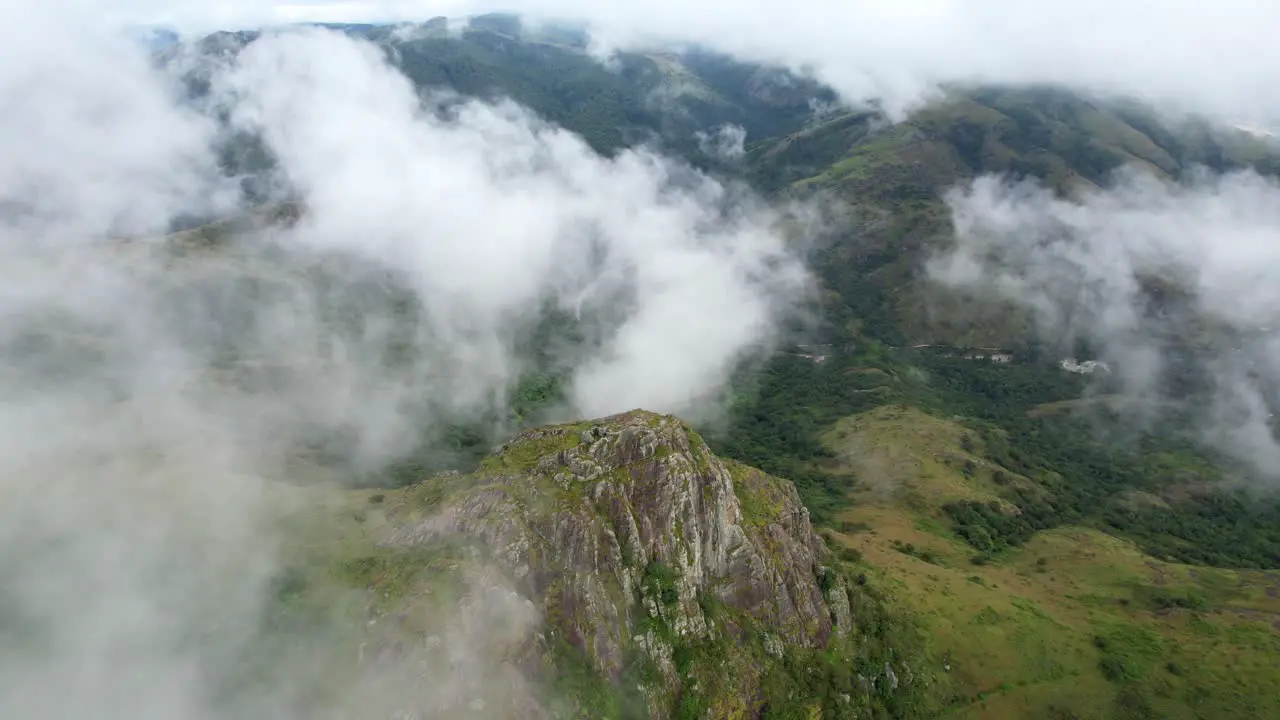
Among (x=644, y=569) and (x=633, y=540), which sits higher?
(x=633, y=540)

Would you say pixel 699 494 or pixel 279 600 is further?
pixel 699 494

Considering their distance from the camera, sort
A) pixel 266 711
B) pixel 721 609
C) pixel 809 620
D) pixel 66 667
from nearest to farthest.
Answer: pixel 266 711 → pixel 66 667 → pixel 721 609 → pixel 809 620

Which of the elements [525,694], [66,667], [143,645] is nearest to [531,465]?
[525,694]

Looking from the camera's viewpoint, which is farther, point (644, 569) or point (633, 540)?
point (644, 569)

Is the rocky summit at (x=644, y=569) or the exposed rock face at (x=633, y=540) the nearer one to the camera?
the rocky summit at (x=644, y=569)

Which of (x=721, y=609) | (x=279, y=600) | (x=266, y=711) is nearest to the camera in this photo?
(x=266, y=711)

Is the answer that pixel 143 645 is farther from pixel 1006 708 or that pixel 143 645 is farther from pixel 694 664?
pixel 1006 708

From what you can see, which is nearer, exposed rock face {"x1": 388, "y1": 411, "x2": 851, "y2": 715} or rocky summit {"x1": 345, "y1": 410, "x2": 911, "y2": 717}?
rocky summit {"x1": 345, "y1": 410, "x2": 911, "y2": 717}

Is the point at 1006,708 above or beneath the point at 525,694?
beneath
